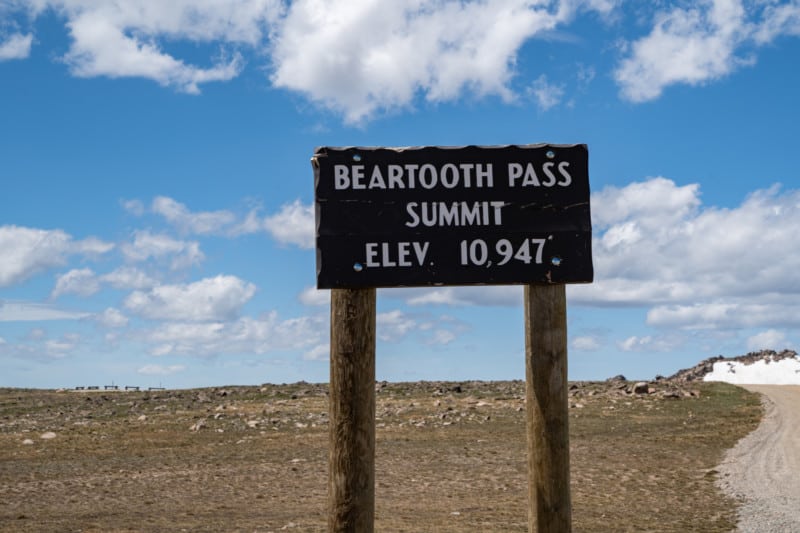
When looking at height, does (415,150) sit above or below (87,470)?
above

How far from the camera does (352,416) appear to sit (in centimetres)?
715

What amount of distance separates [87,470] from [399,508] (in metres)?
10.6

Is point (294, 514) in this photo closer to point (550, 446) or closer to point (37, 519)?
point (37, 519)

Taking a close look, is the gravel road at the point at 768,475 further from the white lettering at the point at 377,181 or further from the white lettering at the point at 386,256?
the white lettering at the point at 377,181

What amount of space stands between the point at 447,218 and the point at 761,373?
56.5 meters

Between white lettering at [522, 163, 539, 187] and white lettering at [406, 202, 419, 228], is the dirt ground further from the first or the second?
white lettering at [522, 163, 539, 187]

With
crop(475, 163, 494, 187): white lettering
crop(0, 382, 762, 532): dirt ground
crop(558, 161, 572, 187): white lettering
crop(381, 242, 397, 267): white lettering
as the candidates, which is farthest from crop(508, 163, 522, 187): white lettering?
crop(0, 382, 762, 532): dirt ground

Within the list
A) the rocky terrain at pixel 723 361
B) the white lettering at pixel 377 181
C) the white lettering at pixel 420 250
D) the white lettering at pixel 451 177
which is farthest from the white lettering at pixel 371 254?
the rocky terrain at pixel 723 361

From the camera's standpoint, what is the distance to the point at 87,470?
73.4 ft

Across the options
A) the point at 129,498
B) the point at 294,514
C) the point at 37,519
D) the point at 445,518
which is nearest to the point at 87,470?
the point at 129,498

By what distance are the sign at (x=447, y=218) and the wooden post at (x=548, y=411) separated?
296 millimetres

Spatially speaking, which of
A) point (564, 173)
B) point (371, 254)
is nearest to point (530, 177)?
point (564, 173)

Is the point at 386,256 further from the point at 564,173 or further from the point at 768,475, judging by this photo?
the point at 768,475

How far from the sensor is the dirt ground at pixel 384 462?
15.3 metres
